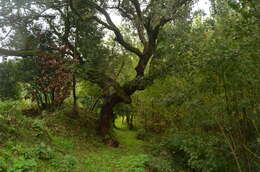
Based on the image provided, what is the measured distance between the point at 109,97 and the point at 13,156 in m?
5.55

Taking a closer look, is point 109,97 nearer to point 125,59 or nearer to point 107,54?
point 107,54

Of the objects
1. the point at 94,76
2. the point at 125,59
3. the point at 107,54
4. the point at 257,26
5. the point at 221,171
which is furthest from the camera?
the point at 125,59

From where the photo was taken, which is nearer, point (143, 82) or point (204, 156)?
point (204, 156)

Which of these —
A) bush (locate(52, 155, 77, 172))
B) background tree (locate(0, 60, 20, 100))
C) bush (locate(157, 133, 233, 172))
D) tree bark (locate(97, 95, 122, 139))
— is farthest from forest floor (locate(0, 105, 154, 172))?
background tree (locate(0, 60, 20, 100))

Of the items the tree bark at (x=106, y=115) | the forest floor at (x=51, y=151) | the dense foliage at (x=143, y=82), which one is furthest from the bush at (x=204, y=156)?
the tree bark at (x=106, y=115)

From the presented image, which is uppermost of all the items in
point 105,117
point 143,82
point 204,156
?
point 143,82

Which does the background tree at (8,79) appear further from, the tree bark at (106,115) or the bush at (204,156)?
Answer: the bush at (204,156)

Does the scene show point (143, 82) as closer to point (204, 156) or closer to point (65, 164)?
point (204, 156)

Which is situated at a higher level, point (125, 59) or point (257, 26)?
point (125, 59)

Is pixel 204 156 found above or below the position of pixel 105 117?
below

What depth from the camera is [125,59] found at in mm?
12172

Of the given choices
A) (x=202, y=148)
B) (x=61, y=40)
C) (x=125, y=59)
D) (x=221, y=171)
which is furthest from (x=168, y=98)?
(x=125, y=59)

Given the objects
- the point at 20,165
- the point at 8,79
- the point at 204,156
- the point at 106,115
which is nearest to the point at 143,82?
the point at 106,115

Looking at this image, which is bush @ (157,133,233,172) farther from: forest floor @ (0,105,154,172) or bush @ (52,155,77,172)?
bush @ (52,155,77,172)
